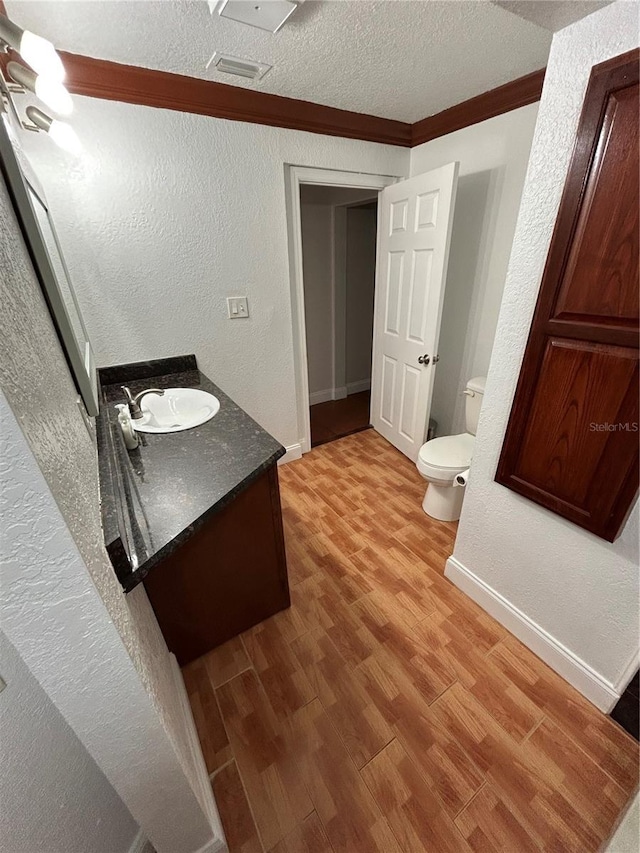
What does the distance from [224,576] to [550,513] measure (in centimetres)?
113

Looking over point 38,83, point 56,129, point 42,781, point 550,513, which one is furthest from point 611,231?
point 56,129

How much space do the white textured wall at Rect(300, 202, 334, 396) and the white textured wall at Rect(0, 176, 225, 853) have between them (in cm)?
267

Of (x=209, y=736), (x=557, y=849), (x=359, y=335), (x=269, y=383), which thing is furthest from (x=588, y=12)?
(x=359, y=335)

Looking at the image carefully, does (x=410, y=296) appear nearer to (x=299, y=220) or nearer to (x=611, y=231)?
(x=299, y=220)

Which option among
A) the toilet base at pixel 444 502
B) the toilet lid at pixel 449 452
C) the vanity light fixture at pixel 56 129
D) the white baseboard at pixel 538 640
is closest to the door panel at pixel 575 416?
the white baseboard at pixel 538 640

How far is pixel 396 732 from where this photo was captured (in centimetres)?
108

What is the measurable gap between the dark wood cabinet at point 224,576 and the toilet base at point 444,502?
995 mm

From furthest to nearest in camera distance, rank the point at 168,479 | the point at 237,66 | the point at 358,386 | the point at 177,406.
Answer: the point at 358,386 → the point at 177,406 → the point at 237,66 → the point at 168,479

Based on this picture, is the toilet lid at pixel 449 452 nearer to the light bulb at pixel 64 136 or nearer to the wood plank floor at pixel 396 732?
the wood plank floor at pixel 396 732

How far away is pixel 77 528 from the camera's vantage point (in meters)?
0.46

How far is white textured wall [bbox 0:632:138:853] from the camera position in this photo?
55 cm

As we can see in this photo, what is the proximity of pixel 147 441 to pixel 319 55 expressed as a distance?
168 centimetres

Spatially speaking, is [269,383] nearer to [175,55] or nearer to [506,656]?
[175,55]

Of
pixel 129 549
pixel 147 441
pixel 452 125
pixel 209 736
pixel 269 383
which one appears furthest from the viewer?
pixel 269 383
